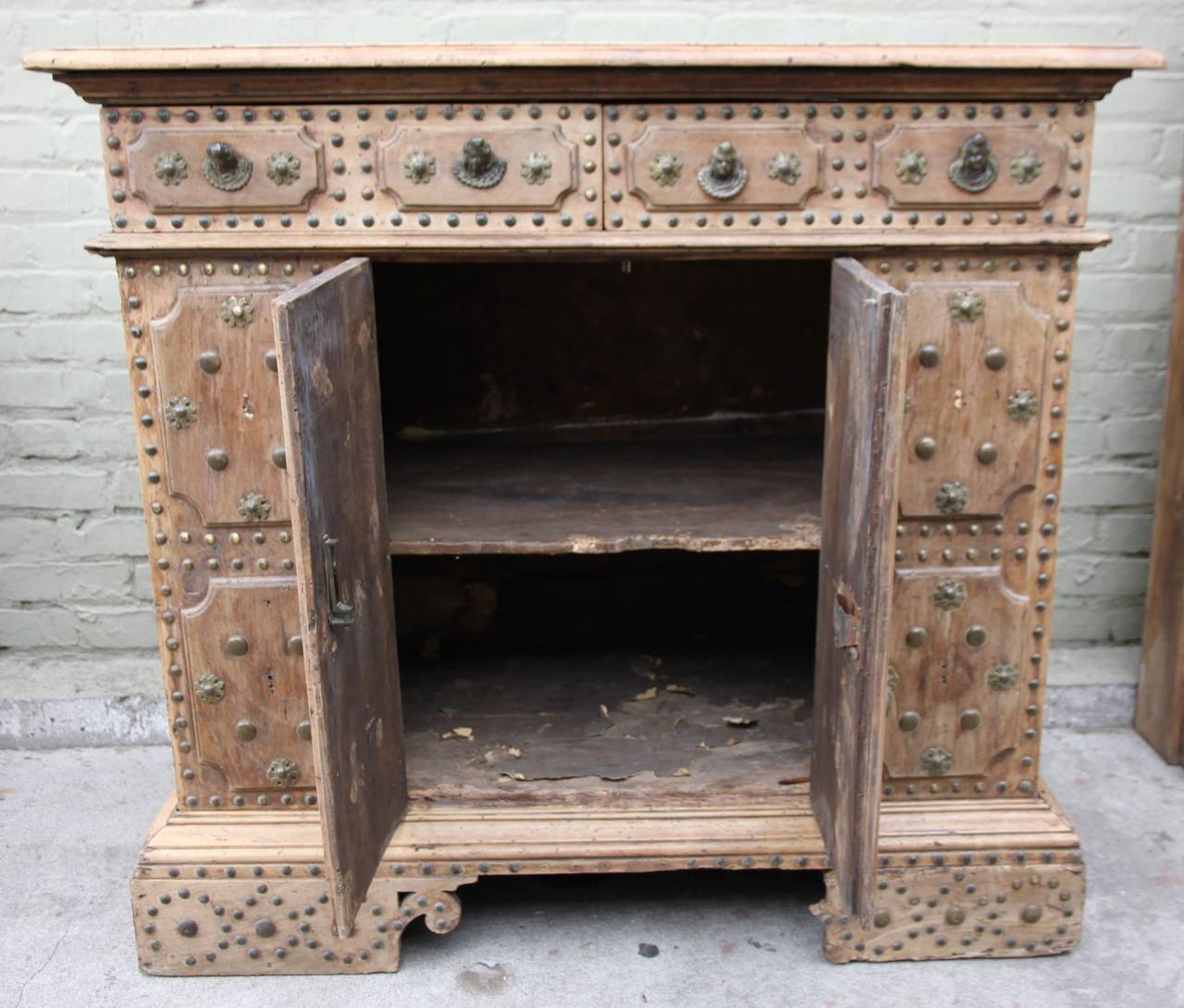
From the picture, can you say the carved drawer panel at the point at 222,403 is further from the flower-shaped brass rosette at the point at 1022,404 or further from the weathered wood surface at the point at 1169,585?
the weathered wood surface at the point at 1169,585

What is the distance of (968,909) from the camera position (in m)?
2.05

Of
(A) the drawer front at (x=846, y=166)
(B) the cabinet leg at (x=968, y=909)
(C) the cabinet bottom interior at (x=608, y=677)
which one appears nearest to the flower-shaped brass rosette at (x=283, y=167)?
(A) the drawer front at (x=846, y=166)

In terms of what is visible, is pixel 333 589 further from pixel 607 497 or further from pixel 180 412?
pixel 607 497

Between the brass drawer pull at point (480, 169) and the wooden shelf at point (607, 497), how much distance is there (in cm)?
61

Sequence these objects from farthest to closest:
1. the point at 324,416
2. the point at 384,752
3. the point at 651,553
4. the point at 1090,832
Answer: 1. the point at 651,553
2. the point at 1090,832
3. the point at 384,752
4. the point at 324,416

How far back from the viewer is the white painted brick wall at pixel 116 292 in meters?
2.63

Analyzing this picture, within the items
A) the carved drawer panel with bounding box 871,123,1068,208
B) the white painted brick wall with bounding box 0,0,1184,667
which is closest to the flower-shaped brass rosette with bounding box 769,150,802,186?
the carved drawer panel with bounding box 871,123,1068,208

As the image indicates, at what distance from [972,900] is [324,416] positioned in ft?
4.56

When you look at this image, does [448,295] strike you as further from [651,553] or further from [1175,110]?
[1175,110]

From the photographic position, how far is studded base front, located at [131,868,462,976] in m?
2.02

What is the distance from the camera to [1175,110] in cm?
268

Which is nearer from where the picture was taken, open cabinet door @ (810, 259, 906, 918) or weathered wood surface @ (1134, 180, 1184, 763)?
open cabinet door @ (810, 259, 906, 918)

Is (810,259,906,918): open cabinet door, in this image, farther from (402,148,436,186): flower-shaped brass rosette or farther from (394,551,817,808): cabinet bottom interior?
(402,148,436,186): flower-shaped brass rosette

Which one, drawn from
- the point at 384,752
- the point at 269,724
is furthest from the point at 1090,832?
the point at 269,724
